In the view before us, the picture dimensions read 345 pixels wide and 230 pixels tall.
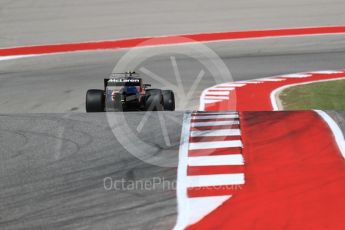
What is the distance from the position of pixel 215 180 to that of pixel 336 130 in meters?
2.97

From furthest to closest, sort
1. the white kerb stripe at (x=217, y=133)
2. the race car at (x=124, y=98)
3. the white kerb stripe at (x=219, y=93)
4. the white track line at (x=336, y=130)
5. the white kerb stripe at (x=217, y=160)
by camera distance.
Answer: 1. the white kerb stripe at (x=219, y=93)
2. the race car at (x=124, y=98)
3. the white kerb stripe at (x=217, y=133)
4. the white track line at (x=336, y=130)
5. the white kerb stripe at (x=217, y=160)

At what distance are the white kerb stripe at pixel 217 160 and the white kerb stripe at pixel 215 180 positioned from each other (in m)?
0.49

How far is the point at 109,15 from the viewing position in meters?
30.5

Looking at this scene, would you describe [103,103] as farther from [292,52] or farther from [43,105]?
[292,52]

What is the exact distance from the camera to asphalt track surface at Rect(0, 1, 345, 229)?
8641 mm

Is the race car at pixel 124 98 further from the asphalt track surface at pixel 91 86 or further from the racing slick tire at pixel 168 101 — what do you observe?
the asphalt track surface at pixel 91 86

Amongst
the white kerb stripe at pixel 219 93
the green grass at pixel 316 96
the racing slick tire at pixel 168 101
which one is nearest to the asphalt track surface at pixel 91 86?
the white kerb stripe at pixel 219 93

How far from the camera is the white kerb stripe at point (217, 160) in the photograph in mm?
9930

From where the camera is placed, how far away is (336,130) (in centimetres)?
1129

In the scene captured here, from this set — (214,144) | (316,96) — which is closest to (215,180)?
(214,144)

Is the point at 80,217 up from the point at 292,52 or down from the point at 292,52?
down

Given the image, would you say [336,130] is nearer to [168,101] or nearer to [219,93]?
[168,101]

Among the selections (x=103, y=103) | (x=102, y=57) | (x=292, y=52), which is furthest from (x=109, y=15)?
(x=103, y=103)

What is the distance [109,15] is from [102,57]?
23.2 ft
